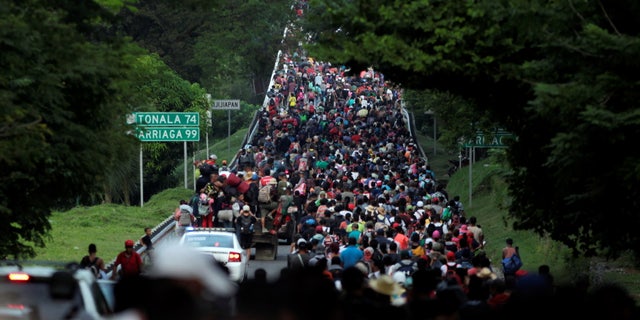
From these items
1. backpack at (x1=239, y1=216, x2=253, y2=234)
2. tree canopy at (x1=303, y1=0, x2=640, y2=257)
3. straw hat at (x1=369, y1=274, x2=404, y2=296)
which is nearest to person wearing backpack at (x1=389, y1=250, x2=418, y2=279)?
tree canopy at (x1=303, y1=0, x2=640, y2=257)

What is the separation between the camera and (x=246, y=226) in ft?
108

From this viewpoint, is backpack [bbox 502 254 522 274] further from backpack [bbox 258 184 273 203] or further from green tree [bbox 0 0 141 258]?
backpack [bbox 258 184 273 203]

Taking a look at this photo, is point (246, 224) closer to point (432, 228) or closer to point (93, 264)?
point (432, 228)

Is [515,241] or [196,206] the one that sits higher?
[196,206]

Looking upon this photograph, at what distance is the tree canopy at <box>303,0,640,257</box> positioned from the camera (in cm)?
1738

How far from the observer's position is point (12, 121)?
16.3m

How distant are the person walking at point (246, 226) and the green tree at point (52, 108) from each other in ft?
37.4

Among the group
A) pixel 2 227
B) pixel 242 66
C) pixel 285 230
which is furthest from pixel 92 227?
pixel 242 66

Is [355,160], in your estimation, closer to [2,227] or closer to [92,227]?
[92,227]

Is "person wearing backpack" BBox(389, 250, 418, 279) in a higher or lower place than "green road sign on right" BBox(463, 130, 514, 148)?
lower

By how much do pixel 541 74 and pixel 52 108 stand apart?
6446 millimetres

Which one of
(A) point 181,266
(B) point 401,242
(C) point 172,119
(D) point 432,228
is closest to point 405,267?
(B) point 401,242

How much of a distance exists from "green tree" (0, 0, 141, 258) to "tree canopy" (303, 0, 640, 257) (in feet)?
10.6

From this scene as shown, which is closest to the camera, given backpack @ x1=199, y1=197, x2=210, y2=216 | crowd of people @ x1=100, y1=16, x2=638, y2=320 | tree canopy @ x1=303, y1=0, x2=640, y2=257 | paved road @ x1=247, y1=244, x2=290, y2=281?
crowd of people @ x1=100, y1=16, x2=638, y2=320
